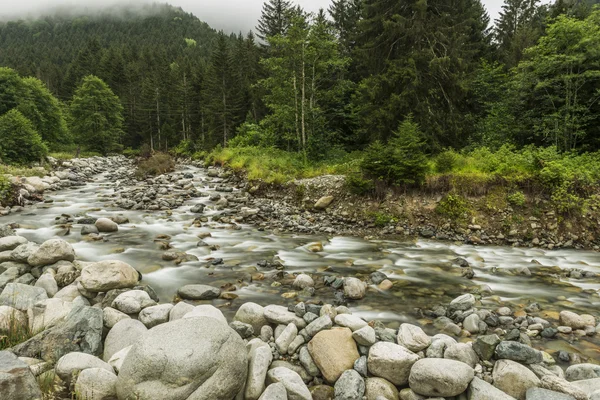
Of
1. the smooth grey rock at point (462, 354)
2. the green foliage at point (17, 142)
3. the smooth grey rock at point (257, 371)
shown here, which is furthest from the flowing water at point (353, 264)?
the green foliage at point (17, 142)

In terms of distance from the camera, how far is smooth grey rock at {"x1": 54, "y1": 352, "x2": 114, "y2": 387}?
3.69m

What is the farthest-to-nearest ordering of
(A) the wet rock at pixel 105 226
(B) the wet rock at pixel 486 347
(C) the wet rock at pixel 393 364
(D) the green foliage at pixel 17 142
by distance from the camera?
(D) the green foliage at pixel 17 142 → (A) the wet rock at pixel 105 226 → (B) the wet rock at pixel 486 347 → (C) the wet rock at pixel 393 364

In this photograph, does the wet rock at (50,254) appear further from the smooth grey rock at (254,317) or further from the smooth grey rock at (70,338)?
the smooth grey rock at (254,317)

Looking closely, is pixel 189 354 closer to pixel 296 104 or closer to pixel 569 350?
pixel 569 350

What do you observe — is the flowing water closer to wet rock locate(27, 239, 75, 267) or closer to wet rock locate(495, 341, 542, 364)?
wet rock locate(27, 239, 75, 267)

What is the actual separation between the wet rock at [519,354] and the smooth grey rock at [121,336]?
4.70 m

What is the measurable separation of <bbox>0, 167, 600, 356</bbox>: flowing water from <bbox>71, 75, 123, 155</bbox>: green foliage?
41007 mm

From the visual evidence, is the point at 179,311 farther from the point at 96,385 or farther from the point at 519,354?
the point at 519,354

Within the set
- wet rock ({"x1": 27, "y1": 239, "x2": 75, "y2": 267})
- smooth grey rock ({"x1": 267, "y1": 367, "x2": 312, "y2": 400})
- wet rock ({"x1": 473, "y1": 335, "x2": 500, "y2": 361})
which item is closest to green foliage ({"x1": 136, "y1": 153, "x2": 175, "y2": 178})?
wet rock ({"x1": 27, "y1": 239, "x2": 75, "y2": 267})

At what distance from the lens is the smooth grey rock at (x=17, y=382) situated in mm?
3035

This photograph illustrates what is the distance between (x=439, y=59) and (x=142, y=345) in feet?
→ 58.4

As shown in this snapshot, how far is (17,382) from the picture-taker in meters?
3.11

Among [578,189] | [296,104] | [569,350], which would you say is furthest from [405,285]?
[296,104]

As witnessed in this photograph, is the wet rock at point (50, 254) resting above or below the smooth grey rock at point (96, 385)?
above
